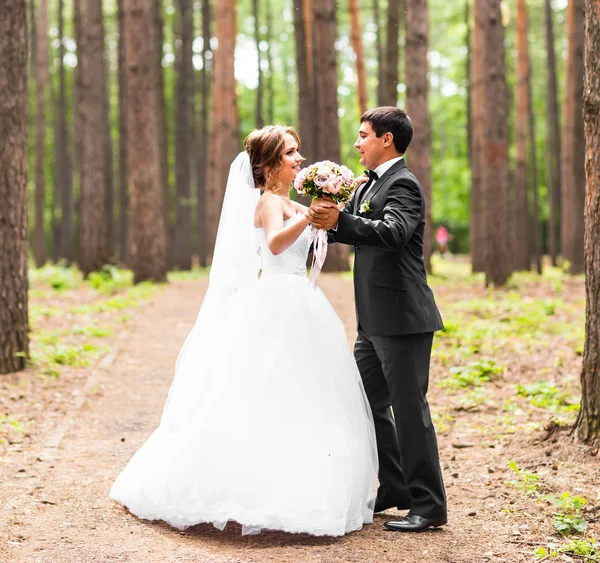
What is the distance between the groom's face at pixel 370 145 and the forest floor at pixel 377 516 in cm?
223

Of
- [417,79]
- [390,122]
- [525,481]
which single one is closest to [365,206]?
[390,122]

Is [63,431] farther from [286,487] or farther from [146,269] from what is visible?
→ [146,269]

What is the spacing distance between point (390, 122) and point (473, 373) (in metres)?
4.80

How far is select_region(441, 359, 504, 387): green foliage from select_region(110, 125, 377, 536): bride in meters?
3.94

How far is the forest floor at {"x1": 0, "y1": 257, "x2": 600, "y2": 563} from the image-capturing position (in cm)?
436

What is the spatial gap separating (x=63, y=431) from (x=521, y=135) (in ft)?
60.2

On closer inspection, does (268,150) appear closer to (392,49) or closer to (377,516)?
(377,516)

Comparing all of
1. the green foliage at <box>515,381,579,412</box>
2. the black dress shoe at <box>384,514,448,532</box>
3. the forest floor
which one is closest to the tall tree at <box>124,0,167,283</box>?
the forest floor

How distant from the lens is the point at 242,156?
5.09m

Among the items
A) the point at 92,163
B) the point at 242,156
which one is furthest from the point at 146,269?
the point at 242,156

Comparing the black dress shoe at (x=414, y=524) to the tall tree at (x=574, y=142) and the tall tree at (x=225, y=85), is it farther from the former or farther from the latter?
the tall tree at (x=225, y=85)

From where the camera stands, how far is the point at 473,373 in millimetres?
8742

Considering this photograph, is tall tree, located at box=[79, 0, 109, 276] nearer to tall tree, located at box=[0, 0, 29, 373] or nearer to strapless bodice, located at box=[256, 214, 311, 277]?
tall tree, located at box=[0, 0, 29, 373]

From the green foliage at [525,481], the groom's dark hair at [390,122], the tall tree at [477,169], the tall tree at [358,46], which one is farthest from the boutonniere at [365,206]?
the tall tree at [358,46]
